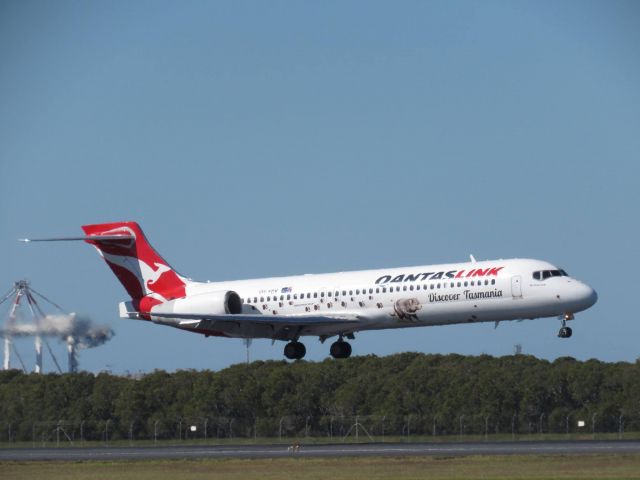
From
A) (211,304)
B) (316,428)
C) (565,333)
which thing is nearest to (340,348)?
(211,304)

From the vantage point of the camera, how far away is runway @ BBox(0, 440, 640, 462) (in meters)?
63.0

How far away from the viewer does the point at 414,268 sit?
73938 mm

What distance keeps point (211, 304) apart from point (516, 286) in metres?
15.1

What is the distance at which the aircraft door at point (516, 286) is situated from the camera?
70.8 metres

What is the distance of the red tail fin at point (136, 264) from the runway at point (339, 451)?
9123 millimetres

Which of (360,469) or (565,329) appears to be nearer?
(360,469)

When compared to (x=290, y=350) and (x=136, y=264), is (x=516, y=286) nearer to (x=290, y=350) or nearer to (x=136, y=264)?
(x=290, y=350)

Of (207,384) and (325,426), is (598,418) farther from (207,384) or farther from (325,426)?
(207,384)

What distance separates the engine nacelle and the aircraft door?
14243 mm

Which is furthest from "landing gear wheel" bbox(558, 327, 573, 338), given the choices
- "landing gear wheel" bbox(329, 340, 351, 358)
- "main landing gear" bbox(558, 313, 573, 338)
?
"landing gear wheel" bbox(329, 340, 351, 358)

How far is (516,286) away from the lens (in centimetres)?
7075

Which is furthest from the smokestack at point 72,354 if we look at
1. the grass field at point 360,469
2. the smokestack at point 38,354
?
the grass field at point 360,469

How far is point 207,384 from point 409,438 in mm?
20037

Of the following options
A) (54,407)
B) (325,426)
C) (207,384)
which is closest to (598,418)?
(325,426)
